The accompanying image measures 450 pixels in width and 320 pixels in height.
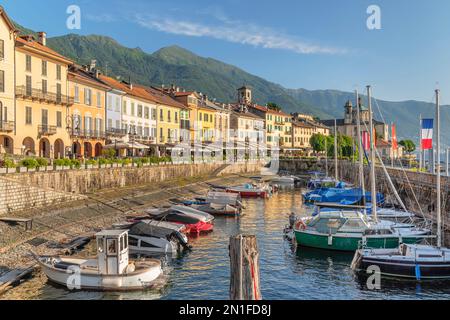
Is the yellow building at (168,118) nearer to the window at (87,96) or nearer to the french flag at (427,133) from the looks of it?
the window at (87,96)

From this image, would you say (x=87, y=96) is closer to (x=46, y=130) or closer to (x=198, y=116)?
(x=46, y=130)

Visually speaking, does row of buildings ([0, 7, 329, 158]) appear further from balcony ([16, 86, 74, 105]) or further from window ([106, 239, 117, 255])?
window ([106, 239, 117, 255])

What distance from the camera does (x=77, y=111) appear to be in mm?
59906

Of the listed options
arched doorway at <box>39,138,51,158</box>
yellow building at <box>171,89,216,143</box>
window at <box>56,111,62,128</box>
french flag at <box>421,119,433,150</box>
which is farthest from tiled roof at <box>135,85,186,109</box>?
french flag at <box>421,119,433,150</box>

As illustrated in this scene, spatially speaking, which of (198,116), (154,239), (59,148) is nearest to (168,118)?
(198,116)

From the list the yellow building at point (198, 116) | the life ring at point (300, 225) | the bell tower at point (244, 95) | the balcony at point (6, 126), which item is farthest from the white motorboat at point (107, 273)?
the bell tower at point (244, 95)

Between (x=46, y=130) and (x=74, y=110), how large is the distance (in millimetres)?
6820

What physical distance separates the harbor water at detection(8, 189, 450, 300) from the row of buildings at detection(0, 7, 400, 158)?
2843 centimetres

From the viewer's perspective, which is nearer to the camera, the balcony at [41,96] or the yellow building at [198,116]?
the balcony at [41,96]

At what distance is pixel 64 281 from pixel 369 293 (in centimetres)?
1517

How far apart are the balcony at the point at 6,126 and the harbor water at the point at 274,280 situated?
2669 centimetres

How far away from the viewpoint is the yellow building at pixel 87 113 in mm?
59062
